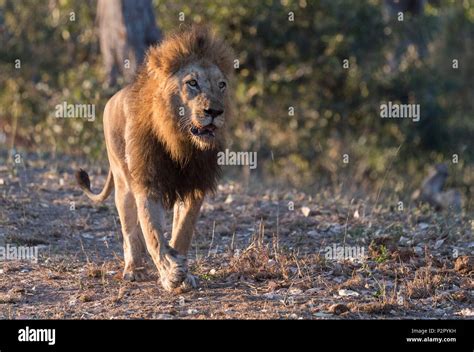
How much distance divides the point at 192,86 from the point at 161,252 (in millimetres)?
1075

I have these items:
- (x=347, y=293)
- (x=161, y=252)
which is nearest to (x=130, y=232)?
(x=161, y=252)

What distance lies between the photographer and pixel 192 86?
6496 millimetres

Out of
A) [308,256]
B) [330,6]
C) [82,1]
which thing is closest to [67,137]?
[82,1]

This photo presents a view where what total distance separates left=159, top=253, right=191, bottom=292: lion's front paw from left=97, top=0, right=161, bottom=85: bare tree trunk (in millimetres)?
6761

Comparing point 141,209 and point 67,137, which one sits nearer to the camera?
point 141,209

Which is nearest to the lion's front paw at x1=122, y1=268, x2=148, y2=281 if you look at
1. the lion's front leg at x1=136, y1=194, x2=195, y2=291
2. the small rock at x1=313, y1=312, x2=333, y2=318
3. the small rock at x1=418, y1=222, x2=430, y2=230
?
the lion's front leg at x1=136, y1=194, x2=195, y2=291

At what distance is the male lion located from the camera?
646cm

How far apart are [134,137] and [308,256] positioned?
1620mm

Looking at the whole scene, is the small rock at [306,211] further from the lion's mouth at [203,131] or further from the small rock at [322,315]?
the small rock at [322,315]

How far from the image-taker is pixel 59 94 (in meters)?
14.9

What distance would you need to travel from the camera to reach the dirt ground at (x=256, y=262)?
245 inches

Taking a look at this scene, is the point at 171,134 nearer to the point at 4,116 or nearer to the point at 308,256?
the point at 308,256

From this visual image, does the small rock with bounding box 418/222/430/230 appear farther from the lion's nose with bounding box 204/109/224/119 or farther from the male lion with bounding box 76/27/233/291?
the lion's nose with bounding box 204/109/224/119

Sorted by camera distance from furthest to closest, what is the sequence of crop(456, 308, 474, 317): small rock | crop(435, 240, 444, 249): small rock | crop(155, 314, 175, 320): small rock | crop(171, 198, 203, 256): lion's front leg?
crop(435, 240, 444, 249): small rock
crop(171, 198, 203, 256): lion's front leg
crop(456, 308, 474, 317): small rock
crop(155, 314, 175, 320): small rock
